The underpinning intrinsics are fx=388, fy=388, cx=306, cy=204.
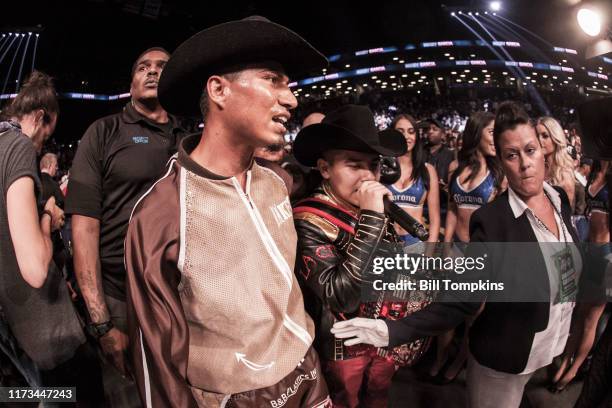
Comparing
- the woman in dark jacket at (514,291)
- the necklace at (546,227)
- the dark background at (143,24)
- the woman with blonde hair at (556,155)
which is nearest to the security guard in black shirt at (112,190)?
the woman in dark jacket at (514,291)

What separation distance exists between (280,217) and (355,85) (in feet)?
148

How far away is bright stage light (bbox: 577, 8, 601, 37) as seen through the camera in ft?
12.5

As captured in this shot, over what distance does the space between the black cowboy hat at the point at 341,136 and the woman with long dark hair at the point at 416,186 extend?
2254 millimetres

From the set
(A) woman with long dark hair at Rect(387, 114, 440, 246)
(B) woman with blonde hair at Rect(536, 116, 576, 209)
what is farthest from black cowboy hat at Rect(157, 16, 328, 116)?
(B) woman with blonde hair at Rect(536, 116, 576, 209)

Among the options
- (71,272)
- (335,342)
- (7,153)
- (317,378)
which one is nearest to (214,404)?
(317,378)

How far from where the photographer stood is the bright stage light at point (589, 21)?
3.81 meters

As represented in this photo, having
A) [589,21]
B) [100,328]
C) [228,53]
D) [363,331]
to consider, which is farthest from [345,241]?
[589,21]

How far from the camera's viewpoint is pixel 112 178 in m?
2.02

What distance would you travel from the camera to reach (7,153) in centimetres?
173

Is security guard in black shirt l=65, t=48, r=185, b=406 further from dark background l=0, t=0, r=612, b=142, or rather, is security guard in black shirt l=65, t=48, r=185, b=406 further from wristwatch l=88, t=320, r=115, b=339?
dark background l=0, t=0, r=612, b=142

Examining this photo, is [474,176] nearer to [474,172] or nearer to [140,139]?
[474,172]

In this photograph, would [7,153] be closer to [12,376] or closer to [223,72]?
[223,72]

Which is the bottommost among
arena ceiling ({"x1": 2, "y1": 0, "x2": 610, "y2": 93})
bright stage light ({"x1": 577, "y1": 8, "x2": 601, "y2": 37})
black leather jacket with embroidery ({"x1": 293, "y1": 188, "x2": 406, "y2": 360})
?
black leather jacket with embroidery ({"x1": 293, "y1": 188, "x2": 406, "y2": 360})

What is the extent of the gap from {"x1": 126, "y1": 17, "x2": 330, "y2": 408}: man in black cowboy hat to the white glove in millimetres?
197
